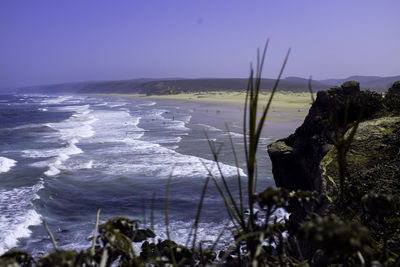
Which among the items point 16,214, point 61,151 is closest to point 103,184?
point 16,214

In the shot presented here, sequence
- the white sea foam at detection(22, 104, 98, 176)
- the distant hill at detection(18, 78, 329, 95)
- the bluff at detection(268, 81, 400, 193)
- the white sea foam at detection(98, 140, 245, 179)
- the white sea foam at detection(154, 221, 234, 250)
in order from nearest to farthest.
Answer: the bluff at detection(268, 81, 400, 193), the white sea foam at detection(154, 221, 234, 250), the white sea foam at detection(98, 140, 245, 179), the white sea foam at detection(22, 104, 98, 176), the distant hill at detection(18, 78, 329, 95)

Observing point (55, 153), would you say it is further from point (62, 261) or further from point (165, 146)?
point (62, 261)

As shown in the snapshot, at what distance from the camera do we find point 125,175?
1168 cm

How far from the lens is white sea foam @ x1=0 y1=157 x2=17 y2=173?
12.8 m

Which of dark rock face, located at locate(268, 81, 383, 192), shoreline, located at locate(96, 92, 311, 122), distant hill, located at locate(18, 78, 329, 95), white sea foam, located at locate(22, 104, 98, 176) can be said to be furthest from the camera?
distant hill, located at locate(18, 78, 329, 95)

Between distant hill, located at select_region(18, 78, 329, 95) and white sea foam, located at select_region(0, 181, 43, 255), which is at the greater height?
distant hill, located at select_region(18, 78, 329, 95)

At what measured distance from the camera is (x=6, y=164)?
44.3ft

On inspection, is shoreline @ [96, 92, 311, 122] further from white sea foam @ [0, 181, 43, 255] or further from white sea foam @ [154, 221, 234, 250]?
white sea foam @ [154, 221, 234, 250]

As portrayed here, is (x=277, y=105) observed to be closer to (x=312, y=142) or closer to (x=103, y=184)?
(x=103, y=184)

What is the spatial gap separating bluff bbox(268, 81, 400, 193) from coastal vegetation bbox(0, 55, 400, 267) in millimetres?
13

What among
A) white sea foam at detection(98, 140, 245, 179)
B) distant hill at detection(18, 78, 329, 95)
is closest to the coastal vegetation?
white sea foam at detection(98, 140, 245, 179)

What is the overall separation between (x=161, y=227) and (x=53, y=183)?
16.4ft

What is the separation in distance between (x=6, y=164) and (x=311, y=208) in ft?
41.3

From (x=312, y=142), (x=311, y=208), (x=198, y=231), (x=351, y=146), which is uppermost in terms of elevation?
(x=351, y=146)
